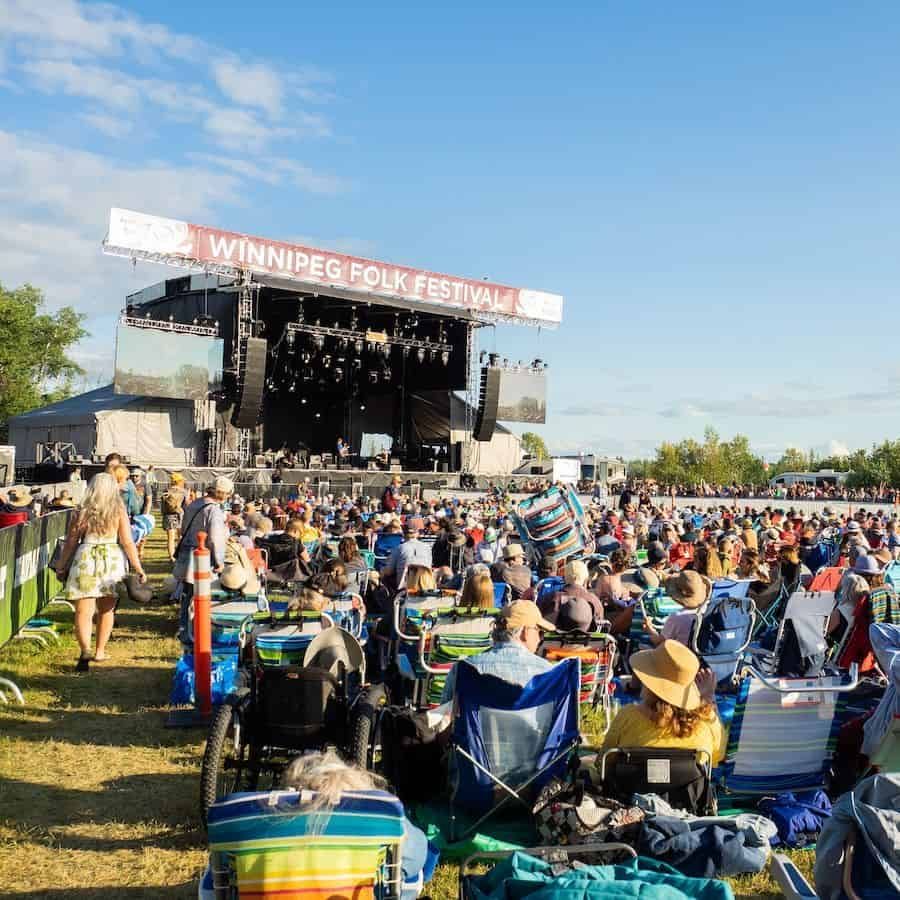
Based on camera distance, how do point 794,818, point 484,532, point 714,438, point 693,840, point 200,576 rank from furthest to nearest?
point 714,438, point 484,532, point 200,576, point 794,818, point 693,840

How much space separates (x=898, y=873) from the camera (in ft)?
7.32

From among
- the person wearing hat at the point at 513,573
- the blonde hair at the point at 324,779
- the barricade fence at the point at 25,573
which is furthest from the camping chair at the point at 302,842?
the barricade fence at the point at 25,573

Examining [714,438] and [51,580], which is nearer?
[51,580]

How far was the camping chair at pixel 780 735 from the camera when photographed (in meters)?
4.00

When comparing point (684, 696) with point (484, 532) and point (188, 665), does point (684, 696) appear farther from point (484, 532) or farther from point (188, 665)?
point (484, 532)

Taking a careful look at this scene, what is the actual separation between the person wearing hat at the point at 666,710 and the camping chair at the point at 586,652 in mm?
1751

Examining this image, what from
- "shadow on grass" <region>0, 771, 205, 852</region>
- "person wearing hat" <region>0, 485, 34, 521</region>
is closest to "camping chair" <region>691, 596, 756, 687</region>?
"shadow on grass" <region>0, 771, 205, 852</region>

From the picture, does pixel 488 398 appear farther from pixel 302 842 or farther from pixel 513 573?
pixel 302 842

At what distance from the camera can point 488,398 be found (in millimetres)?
33031

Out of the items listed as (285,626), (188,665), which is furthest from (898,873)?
(188,665)

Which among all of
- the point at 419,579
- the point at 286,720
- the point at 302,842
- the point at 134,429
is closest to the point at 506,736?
the point at 286,720

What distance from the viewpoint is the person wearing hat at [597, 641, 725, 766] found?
11.8 ft

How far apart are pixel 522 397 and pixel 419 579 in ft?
90.3

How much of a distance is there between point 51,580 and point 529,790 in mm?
8065
